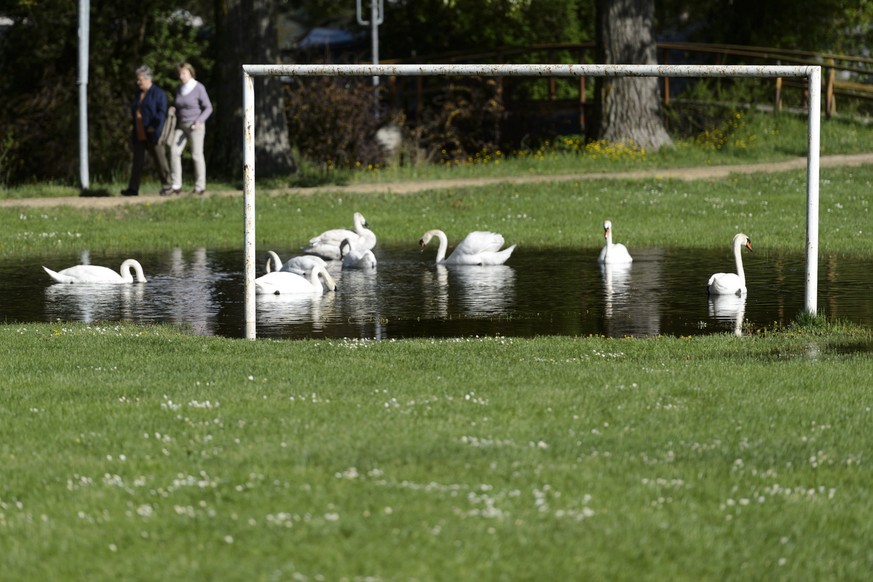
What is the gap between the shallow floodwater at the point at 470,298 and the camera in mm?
13219

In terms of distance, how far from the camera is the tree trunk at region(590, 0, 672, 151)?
30.0 m

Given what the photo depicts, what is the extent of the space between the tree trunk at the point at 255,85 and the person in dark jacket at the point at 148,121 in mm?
3161

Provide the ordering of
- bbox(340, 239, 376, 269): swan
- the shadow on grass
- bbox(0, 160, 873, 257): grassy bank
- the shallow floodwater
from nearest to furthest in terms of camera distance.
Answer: the shallow floodwater → bbox(340, 239, 376, 269): swan → bbox(0, 160, 873, 257): grassy bank → the shadow on grass

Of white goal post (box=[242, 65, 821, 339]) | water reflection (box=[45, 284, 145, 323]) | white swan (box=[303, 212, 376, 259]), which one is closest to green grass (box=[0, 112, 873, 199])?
white swan (box=[303, 212, 376, 259])

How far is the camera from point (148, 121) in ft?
81.5

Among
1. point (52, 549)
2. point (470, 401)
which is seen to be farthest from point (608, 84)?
point (52, 549)

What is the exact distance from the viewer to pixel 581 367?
10109mm

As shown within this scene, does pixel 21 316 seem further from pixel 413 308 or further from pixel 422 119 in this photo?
pixel 422 119

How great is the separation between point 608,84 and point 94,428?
2314 cm

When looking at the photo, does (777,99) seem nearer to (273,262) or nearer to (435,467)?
(273,262)

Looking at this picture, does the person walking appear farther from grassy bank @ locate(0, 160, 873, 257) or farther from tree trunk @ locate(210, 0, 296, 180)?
tree trunk @ locate(210, 0, 296, 180)

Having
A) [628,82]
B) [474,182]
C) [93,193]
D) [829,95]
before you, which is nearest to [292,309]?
[93,193]

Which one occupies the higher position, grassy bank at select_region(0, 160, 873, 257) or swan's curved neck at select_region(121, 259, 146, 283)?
grassy bank at select_region(0, 160, 873, 257)

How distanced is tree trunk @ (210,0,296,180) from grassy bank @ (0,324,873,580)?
18085 mm
